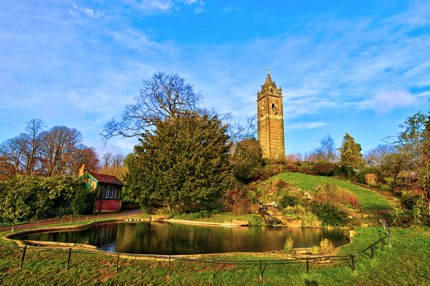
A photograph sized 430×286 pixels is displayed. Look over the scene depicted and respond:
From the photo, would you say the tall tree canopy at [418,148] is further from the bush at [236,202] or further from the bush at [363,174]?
the bush at [363,174]

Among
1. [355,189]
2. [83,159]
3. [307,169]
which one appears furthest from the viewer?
[83,159]

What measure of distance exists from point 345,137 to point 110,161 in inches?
2413

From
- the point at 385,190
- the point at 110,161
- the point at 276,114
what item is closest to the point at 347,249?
the point at 385,190

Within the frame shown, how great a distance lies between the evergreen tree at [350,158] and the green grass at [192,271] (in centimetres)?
2738

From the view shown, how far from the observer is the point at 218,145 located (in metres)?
22.0

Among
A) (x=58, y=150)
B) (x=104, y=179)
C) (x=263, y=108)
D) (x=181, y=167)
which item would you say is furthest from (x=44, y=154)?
(x=263, y=108)

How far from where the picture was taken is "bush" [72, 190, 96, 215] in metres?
21.6

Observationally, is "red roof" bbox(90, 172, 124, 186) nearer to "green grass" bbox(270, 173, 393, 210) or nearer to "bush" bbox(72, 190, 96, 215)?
"bush" bbox(72, 190, 96, 215)

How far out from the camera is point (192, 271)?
7.50 meters

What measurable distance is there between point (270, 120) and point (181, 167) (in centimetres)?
3390

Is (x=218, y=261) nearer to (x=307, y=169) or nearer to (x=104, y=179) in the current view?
(x=104, y=179)

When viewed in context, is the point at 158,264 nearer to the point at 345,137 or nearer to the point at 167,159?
the point at 167,159

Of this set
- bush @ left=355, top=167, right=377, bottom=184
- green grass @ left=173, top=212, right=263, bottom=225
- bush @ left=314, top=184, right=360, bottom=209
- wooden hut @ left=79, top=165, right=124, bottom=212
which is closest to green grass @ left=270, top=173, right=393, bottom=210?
bush @ left=314, top=184, right=360, bottom=209

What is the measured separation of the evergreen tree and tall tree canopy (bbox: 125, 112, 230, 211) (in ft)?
69.8
